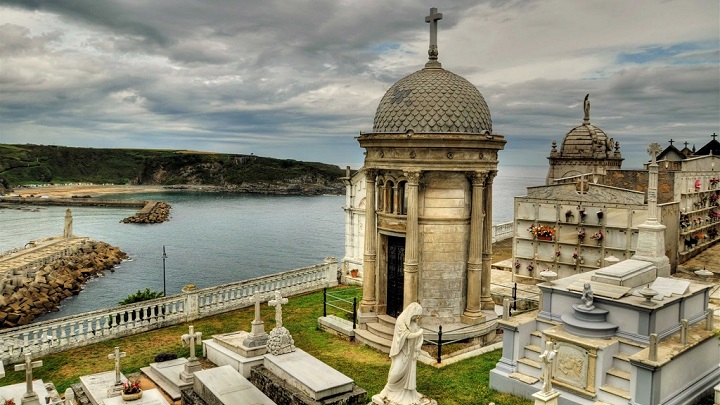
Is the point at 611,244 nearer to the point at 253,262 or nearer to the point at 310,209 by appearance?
the point at 253,262

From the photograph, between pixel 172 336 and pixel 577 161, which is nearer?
pixel 172 336

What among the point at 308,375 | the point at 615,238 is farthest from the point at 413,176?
the point at 615,238

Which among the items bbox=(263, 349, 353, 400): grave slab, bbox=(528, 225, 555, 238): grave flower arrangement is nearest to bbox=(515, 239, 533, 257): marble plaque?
bbox=(528, 225, 555, 238): grave flower arrangement

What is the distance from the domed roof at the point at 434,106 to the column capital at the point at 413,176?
1205 mm

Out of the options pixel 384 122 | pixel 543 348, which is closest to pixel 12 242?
pixel 384 122

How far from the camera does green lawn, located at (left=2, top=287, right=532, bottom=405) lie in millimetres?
11094

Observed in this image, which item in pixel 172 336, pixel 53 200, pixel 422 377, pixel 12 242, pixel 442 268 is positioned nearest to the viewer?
pixel 422 377

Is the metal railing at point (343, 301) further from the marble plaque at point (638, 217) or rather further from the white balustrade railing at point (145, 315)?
the marble plaque at point (638, 217)

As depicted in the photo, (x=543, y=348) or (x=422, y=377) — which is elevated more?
(x=543, y=348)

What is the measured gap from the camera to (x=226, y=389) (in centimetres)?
1003

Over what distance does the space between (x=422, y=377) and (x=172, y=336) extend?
8154 mm

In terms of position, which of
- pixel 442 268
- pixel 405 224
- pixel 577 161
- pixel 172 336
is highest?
pixel 577 161

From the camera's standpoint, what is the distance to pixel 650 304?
30.3ft

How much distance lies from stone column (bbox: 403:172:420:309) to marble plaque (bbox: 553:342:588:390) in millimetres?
4628
